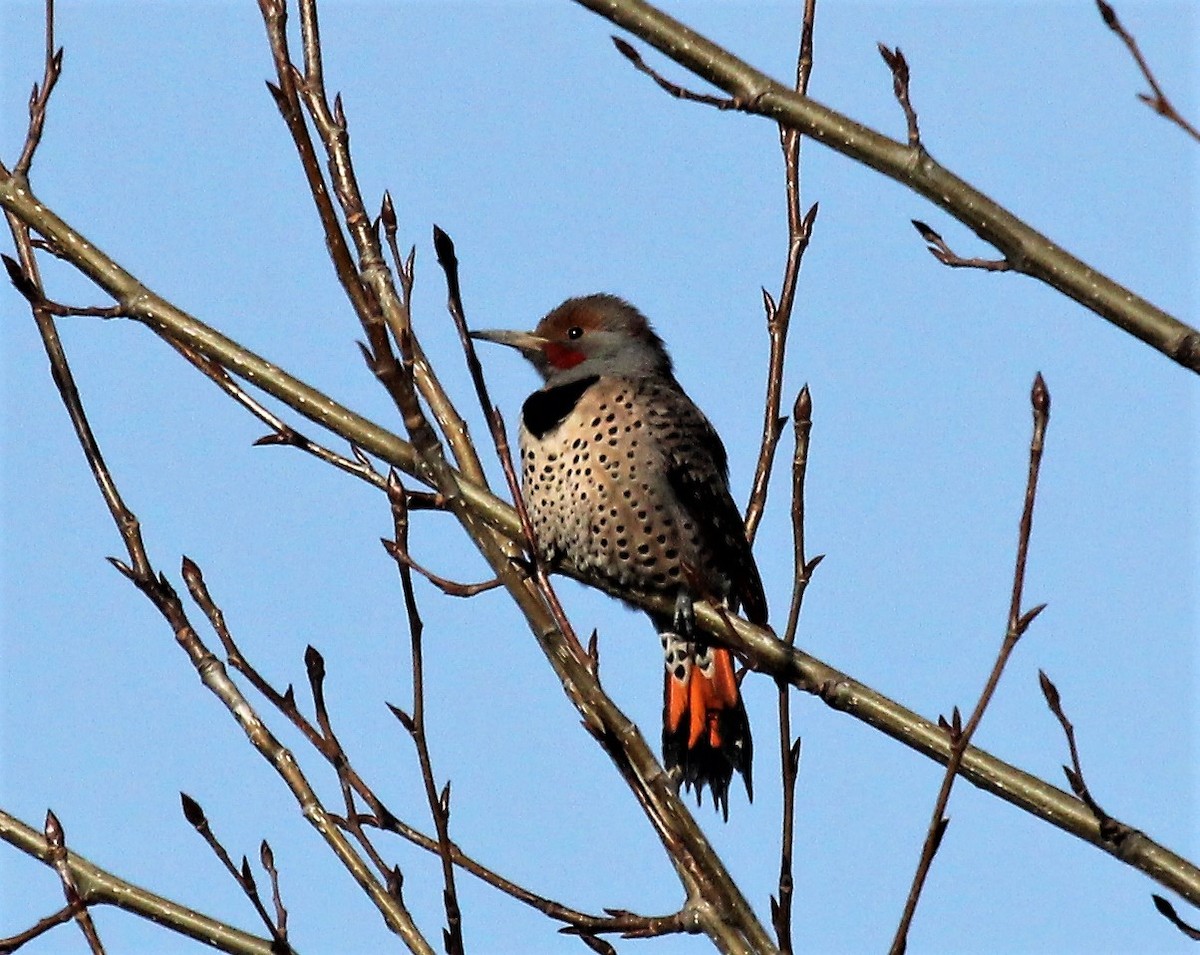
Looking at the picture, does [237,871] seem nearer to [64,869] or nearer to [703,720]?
[64,869]

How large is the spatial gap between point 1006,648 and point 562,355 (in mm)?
3811

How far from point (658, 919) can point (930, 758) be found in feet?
1.99

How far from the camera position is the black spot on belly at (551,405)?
577cm

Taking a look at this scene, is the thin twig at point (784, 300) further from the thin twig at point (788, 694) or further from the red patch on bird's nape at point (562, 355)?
the red patch on bird's nape at point (562, 355)

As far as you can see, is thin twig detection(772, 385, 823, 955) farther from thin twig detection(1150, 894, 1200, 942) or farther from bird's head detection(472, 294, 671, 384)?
bird's head detection(472, 294, 671, 384)

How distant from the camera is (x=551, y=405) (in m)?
5.86

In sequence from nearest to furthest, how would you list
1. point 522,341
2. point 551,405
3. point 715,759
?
point 715,759, point 551,405, point 522,341

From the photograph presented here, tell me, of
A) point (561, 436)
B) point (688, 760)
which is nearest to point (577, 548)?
point (561, 436)

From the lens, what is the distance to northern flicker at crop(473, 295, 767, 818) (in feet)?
17.7

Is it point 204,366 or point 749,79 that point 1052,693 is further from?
point 204,366

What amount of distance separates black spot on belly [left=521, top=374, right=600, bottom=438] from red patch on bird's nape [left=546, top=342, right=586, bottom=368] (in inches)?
8.4

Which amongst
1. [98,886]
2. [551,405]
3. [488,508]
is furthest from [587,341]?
[98,886]

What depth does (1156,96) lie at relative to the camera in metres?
2.29

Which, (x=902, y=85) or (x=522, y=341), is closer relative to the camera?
(x=902, y=85)
